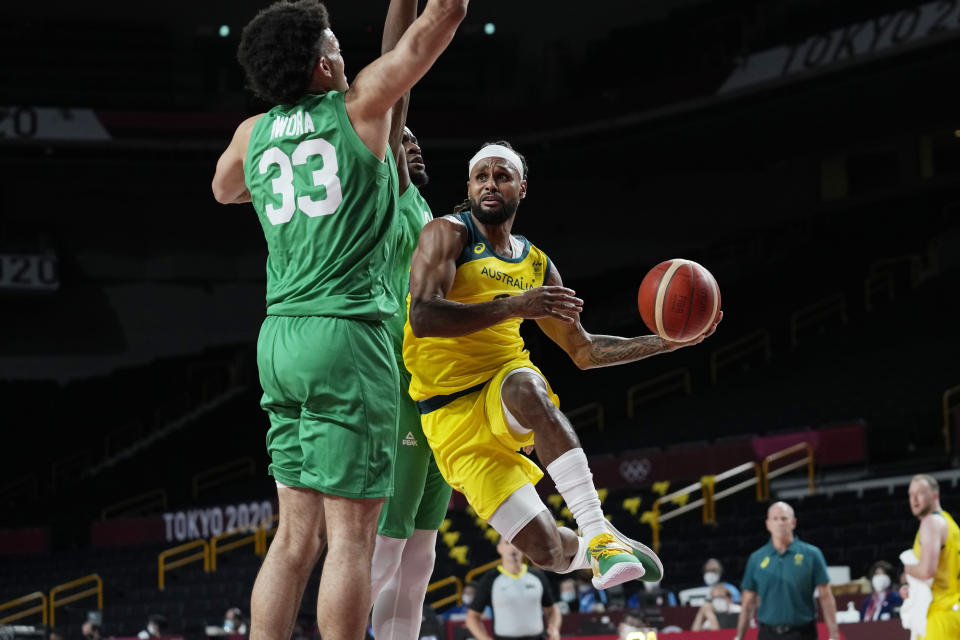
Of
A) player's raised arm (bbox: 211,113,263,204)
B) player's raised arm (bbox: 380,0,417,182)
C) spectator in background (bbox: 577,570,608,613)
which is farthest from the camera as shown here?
spectator in background (bbox: 577,570,608,613)

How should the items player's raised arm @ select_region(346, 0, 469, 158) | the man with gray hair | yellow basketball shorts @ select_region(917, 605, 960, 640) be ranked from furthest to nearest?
the man with gray hair < yellow basketball shorts @ select_region(917, 605, 960, 640) < player's raised arm @ select_region(346, 0, 469, 158)

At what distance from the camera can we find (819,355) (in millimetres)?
22766

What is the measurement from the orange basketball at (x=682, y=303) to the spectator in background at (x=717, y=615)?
6.98 metres

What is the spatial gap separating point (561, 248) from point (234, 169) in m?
26.0

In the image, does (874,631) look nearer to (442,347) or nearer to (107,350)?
(442,347)

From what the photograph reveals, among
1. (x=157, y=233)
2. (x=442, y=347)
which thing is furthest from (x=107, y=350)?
(x=442, y=347)

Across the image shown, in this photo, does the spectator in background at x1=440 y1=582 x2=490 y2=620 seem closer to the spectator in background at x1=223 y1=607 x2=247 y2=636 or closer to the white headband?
the spectator in background at x1=223 y1=607 x2=247 y2=636

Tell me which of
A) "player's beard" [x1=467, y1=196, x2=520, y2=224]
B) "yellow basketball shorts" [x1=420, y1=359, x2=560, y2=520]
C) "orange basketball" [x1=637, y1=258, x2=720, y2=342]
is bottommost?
"yellow basketball shorts" [x1=420, y1=359, x2=560, y2=520]

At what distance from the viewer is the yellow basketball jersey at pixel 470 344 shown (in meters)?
5.25

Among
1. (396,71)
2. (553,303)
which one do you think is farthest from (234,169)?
(553,303)

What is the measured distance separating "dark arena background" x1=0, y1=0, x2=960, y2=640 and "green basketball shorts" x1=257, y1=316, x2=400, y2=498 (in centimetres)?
1385

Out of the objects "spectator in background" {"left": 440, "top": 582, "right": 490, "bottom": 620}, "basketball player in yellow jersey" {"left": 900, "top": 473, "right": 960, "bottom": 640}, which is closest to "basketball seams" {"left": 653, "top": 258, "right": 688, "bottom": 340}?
"basketball player in yellow jersey" {"left": 900, "top": 473, "right": 960, "bottom": 640}

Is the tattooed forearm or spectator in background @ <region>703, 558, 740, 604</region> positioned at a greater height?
the tattooed forearm

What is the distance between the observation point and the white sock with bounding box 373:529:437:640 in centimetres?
526
